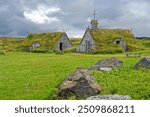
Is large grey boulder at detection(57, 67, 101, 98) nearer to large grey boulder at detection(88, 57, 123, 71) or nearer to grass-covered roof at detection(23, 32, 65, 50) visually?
large grey boulder at detection(88, 57, 123, 71)

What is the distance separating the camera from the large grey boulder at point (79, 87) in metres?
18.8

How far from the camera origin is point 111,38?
262ft

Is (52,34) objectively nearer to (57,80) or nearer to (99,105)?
Answer: (57,80)

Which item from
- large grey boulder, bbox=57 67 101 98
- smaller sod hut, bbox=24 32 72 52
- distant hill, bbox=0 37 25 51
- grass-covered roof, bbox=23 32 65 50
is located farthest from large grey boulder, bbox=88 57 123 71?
distant hill, bbox=0 37 25 51

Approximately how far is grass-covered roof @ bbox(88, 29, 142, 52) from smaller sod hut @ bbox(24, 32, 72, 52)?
9.30 meters

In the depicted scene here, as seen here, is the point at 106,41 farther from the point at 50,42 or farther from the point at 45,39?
the point at 45,39

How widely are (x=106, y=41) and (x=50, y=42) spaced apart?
46.0ft

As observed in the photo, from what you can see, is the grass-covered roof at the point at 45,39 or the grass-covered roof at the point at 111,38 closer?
the grass-covered roof at the point at 111,38

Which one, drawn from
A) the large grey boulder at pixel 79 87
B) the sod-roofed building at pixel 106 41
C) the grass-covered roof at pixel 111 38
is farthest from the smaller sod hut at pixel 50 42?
the large grey boulder at pixel 79 87

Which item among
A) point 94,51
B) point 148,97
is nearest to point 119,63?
point 148,97

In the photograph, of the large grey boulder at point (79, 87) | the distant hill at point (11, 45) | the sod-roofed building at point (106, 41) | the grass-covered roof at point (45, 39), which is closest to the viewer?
the large grey boulder at point (79, 87)

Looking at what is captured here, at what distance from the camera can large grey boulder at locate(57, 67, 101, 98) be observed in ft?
61.5

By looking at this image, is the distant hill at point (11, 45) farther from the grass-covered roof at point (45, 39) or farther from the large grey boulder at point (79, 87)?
the large grey boulder at point (79, 87)

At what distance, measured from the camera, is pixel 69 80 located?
19906 mm
